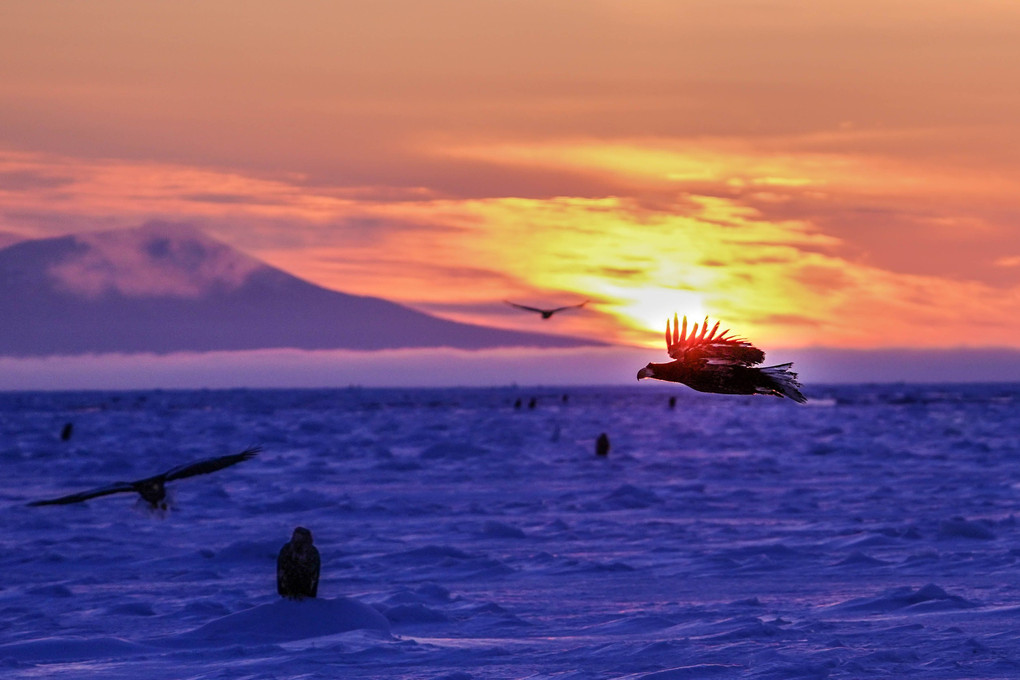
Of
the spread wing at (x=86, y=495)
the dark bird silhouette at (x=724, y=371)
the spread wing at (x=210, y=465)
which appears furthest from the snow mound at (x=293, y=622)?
the dark bird silhouette at (x=724, y=371)

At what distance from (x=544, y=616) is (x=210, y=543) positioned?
9.29 meters

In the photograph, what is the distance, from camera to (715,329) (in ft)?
24.5

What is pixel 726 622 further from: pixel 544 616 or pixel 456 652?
pixel 456 652

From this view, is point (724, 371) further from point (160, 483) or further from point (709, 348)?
point (160, 483)

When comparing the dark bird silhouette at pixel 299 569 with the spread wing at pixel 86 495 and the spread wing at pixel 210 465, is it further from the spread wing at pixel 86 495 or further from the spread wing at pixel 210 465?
the spread wing at pixel 210 465

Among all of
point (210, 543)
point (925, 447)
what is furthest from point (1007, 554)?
point (925, 447)

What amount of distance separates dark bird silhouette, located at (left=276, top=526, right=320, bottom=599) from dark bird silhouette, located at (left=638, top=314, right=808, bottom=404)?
32.4 feet

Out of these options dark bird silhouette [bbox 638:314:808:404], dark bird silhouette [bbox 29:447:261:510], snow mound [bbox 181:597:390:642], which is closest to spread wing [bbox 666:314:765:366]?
dark bird silhouette [bbox 638:314:808:404]

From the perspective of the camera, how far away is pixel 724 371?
272 inches

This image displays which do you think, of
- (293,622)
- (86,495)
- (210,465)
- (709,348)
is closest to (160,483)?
(86,495)

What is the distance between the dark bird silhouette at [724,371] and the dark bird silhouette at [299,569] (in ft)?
32.4

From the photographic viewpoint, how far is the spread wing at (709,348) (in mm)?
6930

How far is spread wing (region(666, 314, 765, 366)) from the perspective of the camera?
693 cm

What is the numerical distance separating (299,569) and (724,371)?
10.6m
